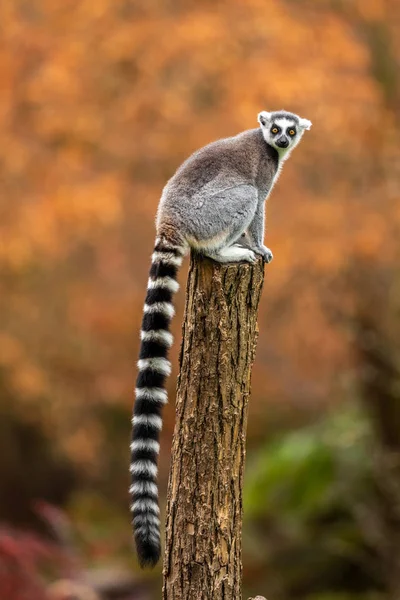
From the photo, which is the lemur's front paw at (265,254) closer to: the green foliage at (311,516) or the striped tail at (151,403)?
the striped tail at (151,403)

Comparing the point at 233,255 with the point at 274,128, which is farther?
the point at 274,128

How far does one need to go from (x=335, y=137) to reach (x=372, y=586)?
483cm

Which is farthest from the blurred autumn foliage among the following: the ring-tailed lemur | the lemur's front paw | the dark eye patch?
the lemur's front paw

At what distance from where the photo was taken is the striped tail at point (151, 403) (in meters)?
4.25

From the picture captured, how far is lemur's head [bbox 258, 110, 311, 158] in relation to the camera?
5.66 meters

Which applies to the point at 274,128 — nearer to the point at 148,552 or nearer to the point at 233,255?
the point at 233,255

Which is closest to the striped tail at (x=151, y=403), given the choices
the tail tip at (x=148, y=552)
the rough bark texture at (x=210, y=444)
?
the tail tip at (x=148, y=552)

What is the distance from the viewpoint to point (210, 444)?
14.6 ft

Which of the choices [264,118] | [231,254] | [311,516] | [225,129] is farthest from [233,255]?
[311,516]

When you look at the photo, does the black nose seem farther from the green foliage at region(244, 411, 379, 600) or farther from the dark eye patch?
the green foliage at region(244, 411, 379, 600)

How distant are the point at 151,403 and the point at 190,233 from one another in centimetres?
94

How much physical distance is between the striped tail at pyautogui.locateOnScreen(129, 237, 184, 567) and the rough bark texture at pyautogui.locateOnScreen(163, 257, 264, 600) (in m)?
0.12

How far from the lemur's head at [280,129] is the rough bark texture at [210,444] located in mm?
1467

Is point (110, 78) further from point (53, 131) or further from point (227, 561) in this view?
point (227, 561)
